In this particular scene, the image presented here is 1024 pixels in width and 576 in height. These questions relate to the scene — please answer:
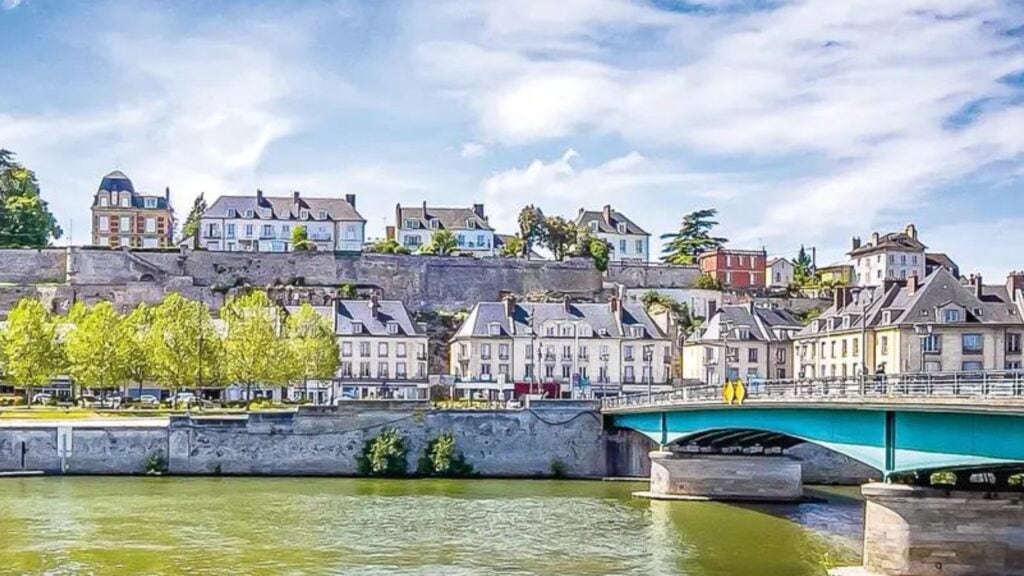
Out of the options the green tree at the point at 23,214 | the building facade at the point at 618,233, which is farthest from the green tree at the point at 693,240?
the green tree at the point at 23,214

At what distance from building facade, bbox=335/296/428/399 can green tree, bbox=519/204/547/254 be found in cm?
2874

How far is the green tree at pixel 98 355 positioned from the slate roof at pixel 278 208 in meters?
34.6

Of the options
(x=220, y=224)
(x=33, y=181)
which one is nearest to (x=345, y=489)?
(x=220, y=224)

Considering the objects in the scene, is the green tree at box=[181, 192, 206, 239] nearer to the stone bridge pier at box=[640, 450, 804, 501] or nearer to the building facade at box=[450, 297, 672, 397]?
the building facade at box=[450, 297, 672, 397]

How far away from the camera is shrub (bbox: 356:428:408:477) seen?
53406 mm

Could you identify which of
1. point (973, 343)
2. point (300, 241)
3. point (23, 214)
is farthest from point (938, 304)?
point (23, 214)

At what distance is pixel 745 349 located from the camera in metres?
71.2

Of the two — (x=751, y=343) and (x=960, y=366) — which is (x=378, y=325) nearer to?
(x=751, y=343)

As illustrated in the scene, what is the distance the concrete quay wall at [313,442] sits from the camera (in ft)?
168

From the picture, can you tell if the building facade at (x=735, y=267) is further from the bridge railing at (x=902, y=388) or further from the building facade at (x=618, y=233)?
the bridge railing at (x=902, y=388)

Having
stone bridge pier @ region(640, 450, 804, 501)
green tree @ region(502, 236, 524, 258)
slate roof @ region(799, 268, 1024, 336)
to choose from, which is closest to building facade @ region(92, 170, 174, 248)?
green tree @ region(502, 236, 524, 258)

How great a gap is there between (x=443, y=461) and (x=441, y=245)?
44.7m

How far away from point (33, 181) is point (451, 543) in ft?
271

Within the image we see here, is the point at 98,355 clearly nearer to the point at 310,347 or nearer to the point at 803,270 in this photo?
the point at 310,347
